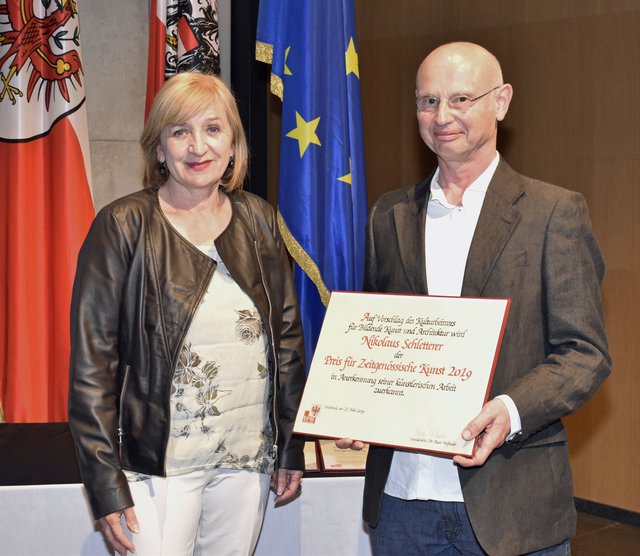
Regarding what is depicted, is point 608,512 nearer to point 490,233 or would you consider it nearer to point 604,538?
point 604,538

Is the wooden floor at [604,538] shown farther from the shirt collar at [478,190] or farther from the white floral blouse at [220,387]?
the shirt collar at [478,190]

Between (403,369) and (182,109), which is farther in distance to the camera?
(182,109)

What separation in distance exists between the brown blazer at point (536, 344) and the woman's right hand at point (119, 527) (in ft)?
2.47

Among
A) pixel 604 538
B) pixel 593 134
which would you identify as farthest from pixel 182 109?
pixel 604 538

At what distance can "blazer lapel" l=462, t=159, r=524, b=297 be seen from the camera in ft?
6.17

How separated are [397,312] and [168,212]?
65cm

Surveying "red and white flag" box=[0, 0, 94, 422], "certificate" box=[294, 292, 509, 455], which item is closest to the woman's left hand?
"certificate" box=[294, 292, 509, 455]

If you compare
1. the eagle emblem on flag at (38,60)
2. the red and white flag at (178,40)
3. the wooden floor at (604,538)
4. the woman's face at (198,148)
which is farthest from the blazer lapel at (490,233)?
the wooden floor at (604,538)

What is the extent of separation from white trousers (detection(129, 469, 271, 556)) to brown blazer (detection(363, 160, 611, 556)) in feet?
1.82

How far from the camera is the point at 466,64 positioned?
196cm

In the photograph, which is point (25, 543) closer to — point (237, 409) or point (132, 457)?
point (132, 457)

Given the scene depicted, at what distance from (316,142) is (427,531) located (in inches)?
89.4

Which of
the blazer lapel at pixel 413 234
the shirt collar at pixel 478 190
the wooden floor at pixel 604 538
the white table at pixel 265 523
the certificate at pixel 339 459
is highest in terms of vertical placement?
the shirt collar at pixel 478 190

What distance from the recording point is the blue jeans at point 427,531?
191 cm
